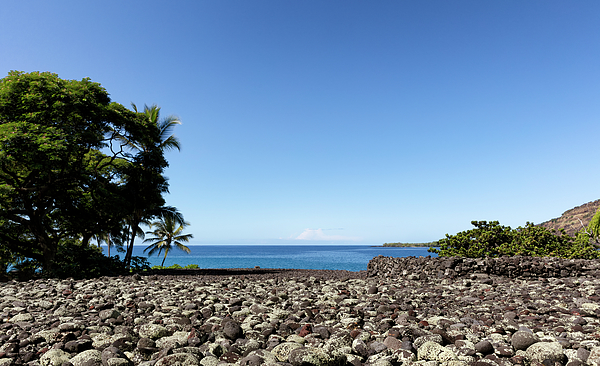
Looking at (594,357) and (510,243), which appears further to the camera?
(510,243)

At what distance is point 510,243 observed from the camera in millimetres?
14305

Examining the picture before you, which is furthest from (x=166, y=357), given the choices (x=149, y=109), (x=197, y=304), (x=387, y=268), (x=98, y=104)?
(x=149, y=109)

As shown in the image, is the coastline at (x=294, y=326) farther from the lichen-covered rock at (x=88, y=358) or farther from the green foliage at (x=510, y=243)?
the green foliage at (x=510, y=243)

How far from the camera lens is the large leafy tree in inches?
477

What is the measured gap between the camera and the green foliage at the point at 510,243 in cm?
1345

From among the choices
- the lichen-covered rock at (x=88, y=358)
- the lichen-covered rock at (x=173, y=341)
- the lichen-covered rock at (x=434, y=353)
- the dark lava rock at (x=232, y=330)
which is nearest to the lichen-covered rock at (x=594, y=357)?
the lichen-covered rock at (x=434, y=353)

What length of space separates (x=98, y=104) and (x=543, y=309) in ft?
55.2

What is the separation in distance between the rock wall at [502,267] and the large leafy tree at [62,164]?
44.1ft

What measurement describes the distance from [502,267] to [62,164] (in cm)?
1749

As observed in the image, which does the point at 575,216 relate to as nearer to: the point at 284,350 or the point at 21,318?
the point at 284,350

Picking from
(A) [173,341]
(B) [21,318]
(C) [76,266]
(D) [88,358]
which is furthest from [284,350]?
(C) [76,266]

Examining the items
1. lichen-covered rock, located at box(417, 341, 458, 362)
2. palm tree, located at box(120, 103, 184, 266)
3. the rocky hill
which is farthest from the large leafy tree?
the rocky hill

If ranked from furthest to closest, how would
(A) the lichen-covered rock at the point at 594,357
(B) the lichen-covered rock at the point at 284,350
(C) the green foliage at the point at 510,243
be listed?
(C) the green foliage at the point at 510,243, (B) the lichen-covered rock at the point at 284,350, (A) the lichen-covered rock at the point at 594,357

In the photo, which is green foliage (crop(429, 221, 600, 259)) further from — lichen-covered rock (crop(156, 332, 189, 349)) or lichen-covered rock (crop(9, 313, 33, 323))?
lichen-covered rock (crop(9, 313, 33, 323))
